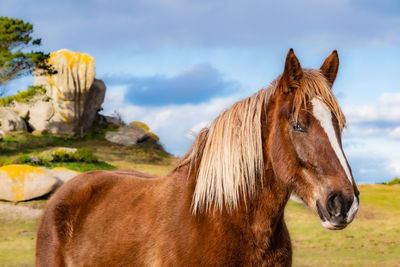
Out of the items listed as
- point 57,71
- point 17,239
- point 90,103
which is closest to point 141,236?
point 17,239

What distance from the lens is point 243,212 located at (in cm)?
314

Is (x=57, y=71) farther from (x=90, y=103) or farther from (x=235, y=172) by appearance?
(x=235, y=172)

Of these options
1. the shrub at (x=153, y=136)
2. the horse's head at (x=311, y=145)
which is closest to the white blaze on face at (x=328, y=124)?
the horse's head at (x=311, y=145)

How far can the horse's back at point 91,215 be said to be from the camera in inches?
150

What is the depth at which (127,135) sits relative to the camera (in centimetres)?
2998

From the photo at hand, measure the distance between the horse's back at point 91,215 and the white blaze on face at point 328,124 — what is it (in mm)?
1496

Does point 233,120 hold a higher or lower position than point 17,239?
higher

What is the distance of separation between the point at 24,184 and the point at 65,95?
14.8 metres

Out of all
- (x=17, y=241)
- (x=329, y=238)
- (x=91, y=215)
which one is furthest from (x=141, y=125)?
(x=91, y=215)

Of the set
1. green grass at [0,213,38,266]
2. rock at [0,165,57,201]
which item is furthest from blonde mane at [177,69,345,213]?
rock at [0,165,57,201]

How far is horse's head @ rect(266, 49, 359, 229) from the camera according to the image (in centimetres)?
270

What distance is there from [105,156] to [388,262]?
18.7 metres

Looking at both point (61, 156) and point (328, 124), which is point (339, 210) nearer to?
point (328, 124)

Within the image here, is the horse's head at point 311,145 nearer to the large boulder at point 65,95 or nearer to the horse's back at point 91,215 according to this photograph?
the horse's back at point 91,215
